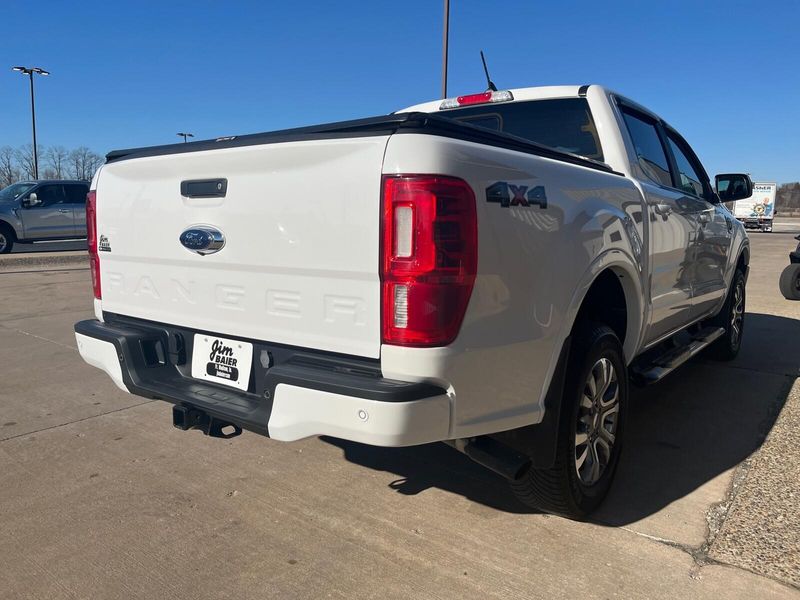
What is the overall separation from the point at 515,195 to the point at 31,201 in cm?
1768

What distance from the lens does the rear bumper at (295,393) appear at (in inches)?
81.0

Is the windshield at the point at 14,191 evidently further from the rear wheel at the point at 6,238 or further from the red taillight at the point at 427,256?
the red taillight at the point at 427,256

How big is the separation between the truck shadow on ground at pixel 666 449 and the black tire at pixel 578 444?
18 centimetres

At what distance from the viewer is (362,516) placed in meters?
2.91

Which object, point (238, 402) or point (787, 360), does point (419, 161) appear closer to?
point (238, 402)

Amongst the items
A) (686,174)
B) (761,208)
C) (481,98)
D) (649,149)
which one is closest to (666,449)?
(649,149)

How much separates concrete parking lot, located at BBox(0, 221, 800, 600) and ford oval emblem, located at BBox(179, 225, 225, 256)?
123cm

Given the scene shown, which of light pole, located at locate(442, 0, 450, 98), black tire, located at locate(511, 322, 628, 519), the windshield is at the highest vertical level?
light pole, located at locate(442, 0, 450, 98)

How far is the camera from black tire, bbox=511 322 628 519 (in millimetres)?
2648

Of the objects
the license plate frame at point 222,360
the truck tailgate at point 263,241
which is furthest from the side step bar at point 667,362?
the license plate frame at point 222,360

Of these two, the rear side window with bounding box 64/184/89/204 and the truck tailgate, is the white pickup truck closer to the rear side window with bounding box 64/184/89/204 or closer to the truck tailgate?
the truck tailgate

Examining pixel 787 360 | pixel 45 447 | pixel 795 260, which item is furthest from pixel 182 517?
pixel 795 260

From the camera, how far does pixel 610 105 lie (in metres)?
3.69

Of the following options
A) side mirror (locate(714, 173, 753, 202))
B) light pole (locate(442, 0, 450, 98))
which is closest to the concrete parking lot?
side mirror (locate(714, 173, 753, 202))
